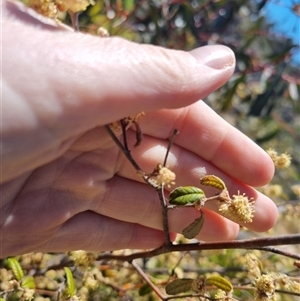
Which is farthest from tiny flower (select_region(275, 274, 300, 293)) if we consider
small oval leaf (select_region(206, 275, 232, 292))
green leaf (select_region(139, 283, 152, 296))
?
green leaf (select_region(139, 283, 152, 296))

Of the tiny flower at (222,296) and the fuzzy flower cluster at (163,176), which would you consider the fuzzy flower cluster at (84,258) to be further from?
the fuzzy flower cluster at (163,176)

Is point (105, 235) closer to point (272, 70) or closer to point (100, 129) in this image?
point (100, 129)

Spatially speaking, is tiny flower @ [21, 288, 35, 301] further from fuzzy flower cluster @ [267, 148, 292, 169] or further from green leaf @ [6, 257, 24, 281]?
fuzzy flower cluster @ [267, 148, 292, 169]

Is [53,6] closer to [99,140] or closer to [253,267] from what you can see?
[99,140]

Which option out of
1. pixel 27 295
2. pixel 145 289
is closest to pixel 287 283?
pixel 145 289

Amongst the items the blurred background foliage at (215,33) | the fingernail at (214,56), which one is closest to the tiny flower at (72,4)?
the fingernail at (214,56)

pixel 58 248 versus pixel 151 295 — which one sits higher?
pixel 58 248

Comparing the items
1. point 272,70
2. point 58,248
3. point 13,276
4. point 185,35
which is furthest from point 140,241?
point 185,35
